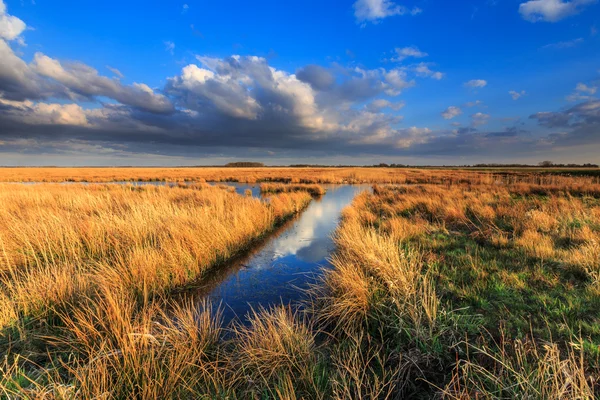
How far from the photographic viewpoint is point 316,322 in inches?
177

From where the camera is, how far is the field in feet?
8.93

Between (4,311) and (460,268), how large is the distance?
8.62 metres

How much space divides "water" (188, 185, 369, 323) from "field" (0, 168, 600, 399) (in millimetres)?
547

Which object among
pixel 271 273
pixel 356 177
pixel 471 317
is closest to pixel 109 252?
pixel 271 273

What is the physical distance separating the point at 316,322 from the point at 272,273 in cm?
305

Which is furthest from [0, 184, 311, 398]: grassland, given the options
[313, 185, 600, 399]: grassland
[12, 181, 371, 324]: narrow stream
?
[313, 185, 600, 399]: grassland

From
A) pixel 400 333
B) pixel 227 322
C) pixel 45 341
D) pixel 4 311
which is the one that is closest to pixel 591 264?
pixel 400 333

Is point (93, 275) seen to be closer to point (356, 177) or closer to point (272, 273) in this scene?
point (272, 273)

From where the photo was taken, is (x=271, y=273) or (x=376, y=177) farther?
(x=376, y=177)

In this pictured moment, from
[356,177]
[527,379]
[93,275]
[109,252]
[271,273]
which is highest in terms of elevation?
[356,177]

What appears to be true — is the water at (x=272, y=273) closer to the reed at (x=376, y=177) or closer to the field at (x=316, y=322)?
the field at (x=316, y=322)

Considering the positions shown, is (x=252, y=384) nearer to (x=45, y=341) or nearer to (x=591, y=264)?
(x=45, y=341)

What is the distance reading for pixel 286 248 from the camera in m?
9.73

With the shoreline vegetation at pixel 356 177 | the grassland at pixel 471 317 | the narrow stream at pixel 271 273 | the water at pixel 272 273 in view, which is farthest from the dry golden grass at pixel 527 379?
the shoreline vegetation at pixel 356 177
